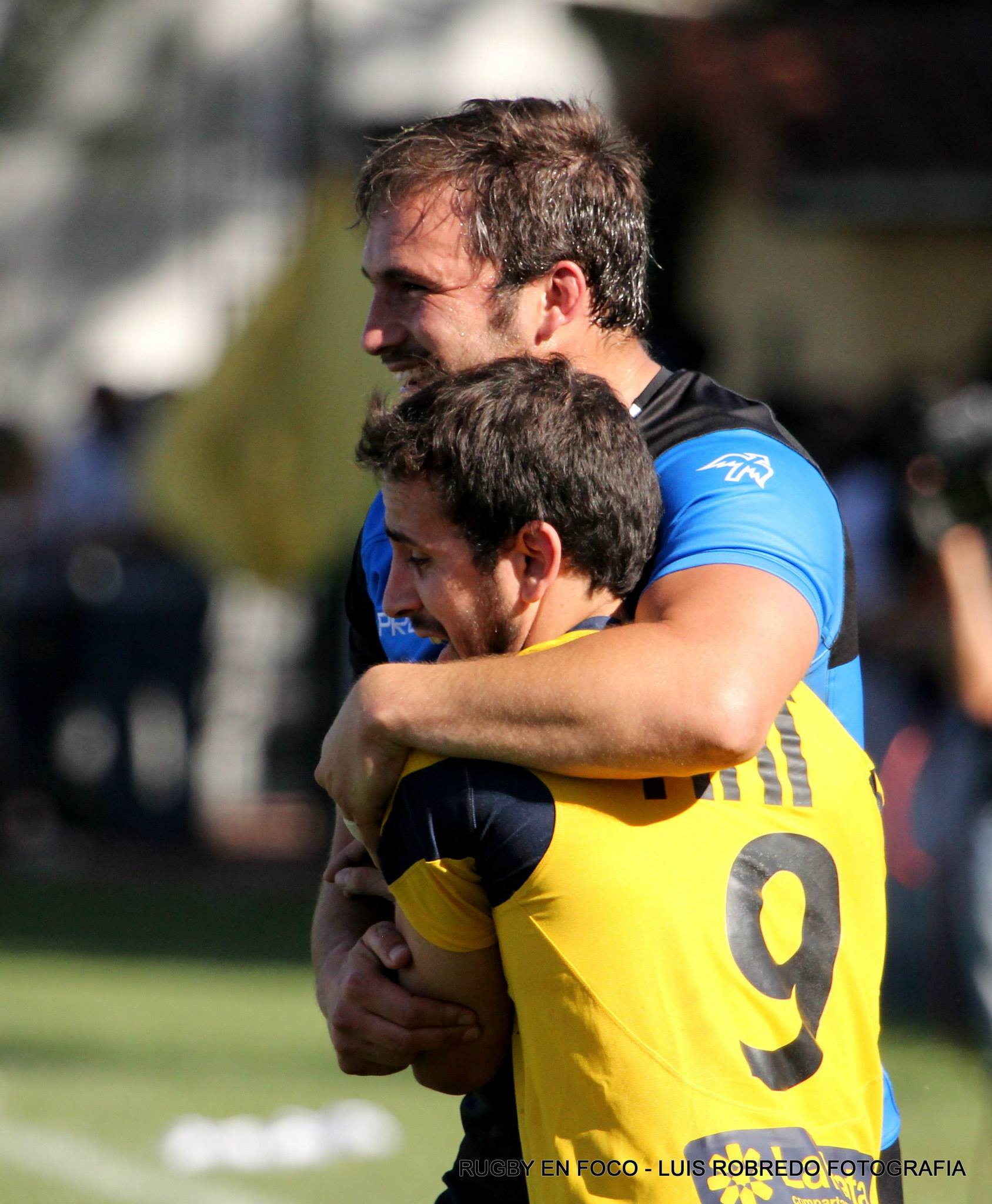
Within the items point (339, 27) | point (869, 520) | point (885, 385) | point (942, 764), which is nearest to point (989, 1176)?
point (942, 764)

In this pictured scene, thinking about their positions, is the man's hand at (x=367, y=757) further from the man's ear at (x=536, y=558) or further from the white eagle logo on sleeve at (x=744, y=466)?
the white eagle logo on sleeve at (x=744, y=466)

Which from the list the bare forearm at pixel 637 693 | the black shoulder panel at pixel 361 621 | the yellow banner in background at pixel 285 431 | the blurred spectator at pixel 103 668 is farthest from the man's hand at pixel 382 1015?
the blurred spectator at pixel 103 668

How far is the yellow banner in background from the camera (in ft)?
31.5

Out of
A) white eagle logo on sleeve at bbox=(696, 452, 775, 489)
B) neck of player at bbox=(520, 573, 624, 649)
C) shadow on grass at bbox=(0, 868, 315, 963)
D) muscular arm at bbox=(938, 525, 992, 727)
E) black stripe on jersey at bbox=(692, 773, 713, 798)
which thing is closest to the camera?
black stripe on jersey at bbox=(692, 773, 713, 798)

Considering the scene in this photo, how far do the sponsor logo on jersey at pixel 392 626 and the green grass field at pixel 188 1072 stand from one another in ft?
10.2

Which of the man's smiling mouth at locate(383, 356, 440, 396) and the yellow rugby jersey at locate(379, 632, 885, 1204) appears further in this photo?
the man's smiling mouth at locate(383, 356, 440, 396)

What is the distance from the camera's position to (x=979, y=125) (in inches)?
543

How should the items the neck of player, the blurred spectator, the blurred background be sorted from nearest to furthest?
the neck of player
the blurred background
the blurred spectator

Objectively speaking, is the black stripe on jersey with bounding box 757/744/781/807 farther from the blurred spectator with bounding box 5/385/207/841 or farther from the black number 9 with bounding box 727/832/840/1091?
Result: the blurred spectator with bounding box 5/385/207/841

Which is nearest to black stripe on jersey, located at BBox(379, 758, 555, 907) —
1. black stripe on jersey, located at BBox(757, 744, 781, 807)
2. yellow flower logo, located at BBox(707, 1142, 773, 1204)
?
black stripe on jersey, located at BBox(757, 744, 781, 807)

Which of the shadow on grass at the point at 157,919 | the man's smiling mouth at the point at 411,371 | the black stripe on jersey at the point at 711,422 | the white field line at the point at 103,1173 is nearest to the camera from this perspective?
the black stripe on jersey at the point at 711,422

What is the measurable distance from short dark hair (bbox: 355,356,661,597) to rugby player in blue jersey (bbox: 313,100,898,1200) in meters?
0.09

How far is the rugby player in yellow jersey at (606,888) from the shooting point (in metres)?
2.13

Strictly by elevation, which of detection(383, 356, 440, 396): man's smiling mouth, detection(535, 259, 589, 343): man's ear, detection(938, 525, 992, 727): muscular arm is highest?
detection(938, 525, 992, 727): muscular arm
